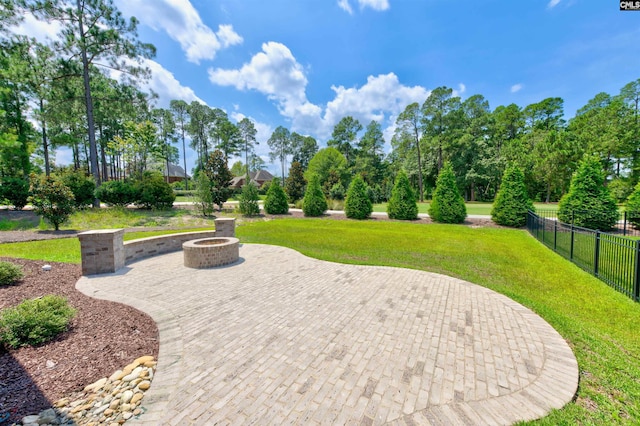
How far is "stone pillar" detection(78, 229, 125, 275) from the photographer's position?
234 inches

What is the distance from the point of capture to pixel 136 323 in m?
3.73

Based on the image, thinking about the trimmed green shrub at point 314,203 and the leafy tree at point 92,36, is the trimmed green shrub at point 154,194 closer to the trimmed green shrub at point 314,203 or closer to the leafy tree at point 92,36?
the leafy tree at point 92,36

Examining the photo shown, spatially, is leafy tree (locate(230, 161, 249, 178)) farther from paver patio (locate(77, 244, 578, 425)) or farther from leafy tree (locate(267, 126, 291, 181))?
paver patio (locate(77, 244, 578, 425))

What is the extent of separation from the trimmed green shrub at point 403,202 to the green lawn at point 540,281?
3051 millimetres

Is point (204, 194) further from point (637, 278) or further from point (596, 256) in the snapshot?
point (637, 278)

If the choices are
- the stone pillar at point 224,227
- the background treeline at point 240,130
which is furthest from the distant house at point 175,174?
the stone pillar at point 224,227

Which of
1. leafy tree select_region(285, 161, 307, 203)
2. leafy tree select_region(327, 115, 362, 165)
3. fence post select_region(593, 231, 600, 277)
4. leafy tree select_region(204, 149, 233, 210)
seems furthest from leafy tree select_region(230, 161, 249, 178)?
fence post select_region(593, 231, 600, 277)

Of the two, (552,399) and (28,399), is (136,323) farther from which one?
(552,399)

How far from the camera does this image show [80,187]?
16406 millimetres

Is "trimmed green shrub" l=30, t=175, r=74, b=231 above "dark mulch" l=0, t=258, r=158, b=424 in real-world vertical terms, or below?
above

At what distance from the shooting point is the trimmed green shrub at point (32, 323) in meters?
3.02

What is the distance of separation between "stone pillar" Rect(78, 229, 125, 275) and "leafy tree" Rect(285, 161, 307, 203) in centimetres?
2465

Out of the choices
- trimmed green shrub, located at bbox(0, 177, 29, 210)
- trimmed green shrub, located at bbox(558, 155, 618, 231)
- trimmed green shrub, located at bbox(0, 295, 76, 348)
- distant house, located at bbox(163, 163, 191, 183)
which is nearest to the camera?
trimmed green shrub, located at bbox(0, 295, 76, 348)

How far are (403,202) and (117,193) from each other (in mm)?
19815
